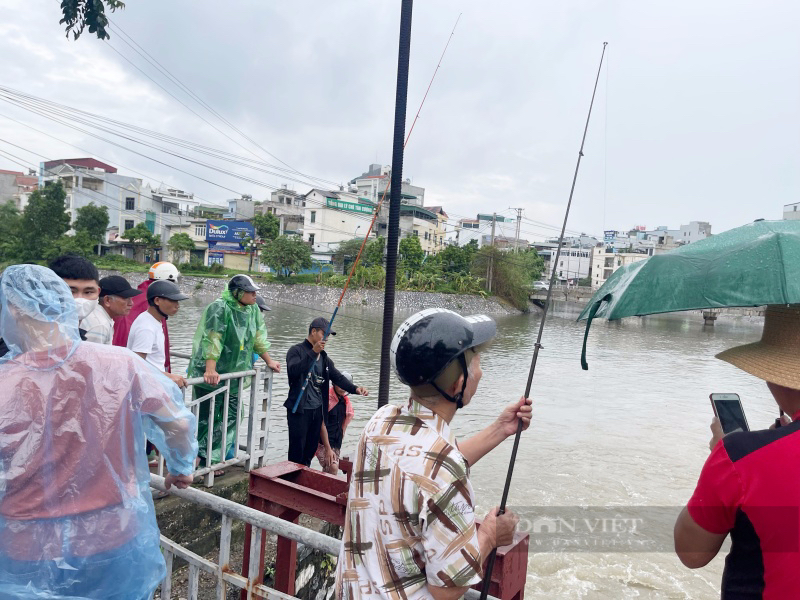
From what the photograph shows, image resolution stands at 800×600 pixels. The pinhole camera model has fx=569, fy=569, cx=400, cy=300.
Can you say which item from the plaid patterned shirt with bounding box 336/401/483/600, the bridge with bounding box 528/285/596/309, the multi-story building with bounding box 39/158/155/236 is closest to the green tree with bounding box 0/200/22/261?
the multi-story building with bounding box 39/158/155/236

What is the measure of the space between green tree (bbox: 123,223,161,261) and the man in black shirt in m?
49.8

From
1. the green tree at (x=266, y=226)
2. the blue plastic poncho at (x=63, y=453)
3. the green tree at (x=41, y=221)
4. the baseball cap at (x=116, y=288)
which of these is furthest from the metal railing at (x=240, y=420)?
the green tree at (x=266, y=226)

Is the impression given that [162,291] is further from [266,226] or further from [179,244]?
[266,226]

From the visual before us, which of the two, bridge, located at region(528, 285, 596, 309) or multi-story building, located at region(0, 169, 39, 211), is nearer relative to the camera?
bridge, located at region(528, 285, 596, 309)

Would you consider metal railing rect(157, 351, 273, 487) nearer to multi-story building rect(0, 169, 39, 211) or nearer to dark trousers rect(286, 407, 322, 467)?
dark trousers rect(286, 407, 322, 467)

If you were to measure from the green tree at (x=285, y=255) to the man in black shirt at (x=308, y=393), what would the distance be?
39531 millimetres

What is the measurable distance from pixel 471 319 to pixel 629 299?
530 millimetres

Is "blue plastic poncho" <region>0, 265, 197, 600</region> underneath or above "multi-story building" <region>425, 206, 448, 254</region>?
underneath

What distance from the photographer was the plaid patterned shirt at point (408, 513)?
133 centimetres

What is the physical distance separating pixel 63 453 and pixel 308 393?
3.12 m

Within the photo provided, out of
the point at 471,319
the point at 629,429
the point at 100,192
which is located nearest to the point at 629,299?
the point at 471,319

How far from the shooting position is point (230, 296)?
4684mm

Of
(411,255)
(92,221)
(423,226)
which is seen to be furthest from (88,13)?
(423,226)

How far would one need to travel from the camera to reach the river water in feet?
19.1
